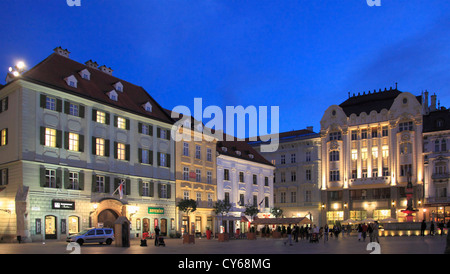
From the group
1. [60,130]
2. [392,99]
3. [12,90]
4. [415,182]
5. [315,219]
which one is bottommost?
[315,219]

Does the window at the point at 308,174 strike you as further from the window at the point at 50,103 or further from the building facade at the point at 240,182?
the window at the point at 50,103

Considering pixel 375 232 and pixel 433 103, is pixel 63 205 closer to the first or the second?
pixel 375 232

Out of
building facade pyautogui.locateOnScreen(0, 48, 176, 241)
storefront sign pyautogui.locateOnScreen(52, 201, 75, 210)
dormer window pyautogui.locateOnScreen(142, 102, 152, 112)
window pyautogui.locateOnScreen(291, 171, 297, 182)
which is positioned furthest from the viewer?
window pyautogui.locateOnScreen(291, 171, 297, 182)

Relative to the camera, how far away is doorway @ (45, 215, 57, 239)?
4238cm

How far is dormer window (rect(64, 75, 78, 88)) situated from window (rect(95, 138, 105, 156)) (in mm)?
5546

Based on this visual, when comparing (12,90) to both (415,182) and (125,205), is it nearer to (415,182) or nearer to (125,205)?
(125,205)

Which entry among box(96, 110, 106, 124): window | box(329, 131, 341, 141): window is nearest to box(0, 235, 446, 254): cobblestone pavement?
box(96, 110, 106, 124): window

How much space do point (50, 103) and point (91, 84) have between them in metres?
7.46

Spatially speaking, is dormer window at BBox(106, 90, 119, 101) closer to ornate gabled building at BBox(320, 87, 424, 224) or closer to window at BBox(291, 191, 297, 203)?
ornate gabled building at BBox(320, 87, 424, 224)

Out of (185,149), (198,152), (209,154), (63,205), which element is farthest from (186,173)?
(63,205)

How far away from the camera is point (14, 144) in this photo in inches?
1656

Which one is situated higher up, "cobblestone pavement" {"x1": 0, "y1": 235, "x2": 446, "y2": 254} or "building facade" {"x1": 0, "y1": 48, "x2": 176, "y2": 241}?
"building facade" {"x1": 0, "y1": 48, "x2": 176, "y2": 241}
